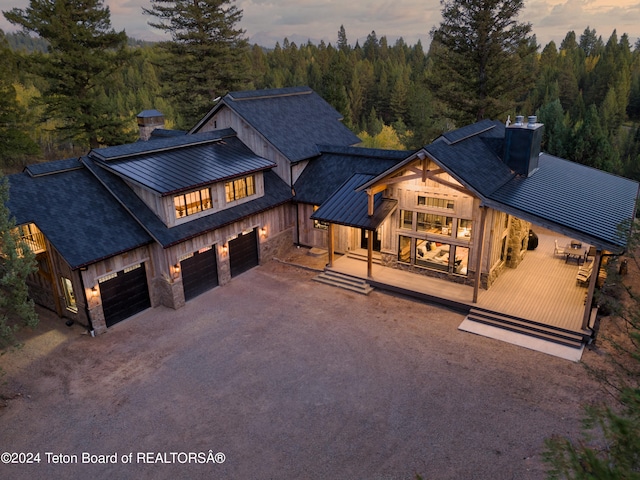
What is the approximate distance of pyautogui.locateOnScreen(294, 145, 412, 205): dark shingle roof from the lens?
986 inches

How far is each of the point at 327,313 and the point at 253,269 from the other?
254 inches

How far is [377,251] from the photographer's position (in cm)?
2462

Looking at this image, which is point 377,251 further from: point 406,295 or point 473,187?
point 473,187

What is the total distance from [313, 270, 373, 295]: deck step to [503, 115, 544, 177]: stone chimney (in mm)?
9321

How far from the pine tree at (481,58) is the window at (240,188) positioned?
1937cm

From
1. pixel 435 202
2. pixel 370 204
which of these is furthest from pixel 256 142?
pixel 435 202

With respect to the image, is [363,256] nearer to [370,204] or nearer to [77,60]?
[370,204]

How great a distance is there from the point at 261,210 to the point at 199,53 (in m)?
25.2

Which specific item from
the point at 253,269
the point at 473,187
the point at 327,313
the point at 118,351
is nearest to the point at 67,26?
the point at 253,269

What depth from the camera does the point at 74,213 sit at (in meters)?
18.7

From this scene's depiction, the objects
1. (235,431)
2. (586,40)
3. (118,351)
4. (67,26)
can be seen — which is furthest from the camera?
(586,40)

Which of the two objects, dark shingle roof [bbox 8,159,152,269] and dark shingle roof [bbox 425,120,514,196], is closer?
Result: dark shingle roof [bbox 8,159,152,269]

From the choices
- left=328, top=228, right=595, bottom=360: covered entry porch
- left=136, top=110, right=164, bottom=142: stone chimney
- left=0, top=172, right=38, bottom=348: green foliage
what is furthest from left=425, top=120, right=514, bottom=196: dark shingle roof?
left=136, top=110, right=164, bottom=142: stone chimney

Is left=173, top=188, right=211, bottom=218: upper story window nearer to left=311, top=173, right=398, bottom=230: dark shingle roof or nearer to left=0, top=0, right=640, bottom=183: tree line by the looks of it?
left=311, top=173, right=398, bottom=230: dark shingle roof
